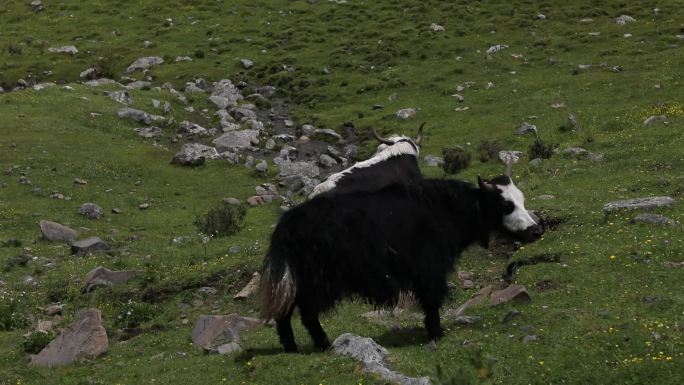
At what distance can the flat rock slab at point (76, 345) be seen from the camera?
1284cm

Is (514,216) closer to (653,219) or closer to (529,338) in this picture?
(529,338)

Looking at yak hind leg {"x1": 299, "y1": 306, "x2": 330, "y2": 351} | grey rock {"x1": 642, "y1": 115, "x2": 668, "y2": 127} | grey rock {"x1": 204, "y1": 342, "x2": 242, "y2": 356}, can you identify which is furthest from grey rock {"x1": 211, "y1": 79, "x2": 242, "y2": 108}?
yak hind leg {"x1": 299, "y1": 306, "x2": 330, "y2": 351}

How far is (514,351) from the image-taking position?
32.9 feet

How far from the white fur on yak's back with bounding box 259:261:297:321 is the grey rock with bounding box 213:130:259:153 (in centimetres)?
1936

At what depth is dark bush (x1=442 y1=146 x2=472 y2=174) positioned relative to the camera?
2508 cm

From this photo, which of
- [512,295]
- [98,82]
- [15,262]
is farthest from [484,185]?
[98,82]

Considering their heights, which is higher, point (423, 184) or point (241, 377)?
point (423, 184)

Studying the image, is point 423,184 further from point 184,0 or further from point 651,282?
point 184,0

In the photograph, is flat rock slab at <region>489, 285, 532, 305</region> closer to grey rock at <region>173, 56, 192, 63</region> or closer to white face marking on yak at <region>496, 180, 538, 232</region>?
white face marking on yak at <region>496, 180, 538, 232</region>

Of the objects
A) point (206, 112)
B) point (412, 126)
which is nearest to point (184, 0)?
point (206, 112)

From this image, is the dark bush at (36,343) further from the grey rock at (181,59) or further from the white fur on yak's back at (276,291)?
the grey rock at (181,59)

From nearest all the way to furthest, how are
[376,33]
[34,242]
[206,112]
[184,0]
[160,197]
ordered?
1. [34,242]
2. [160,197]
3. [206,112]
4. [376,33]
5. [184,0]

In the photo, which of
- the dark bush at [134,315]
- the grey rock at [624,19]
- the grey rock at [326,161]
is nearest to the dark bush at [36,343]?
the dark bush at [134,315]

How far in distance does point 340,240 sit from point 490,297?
3265mm
